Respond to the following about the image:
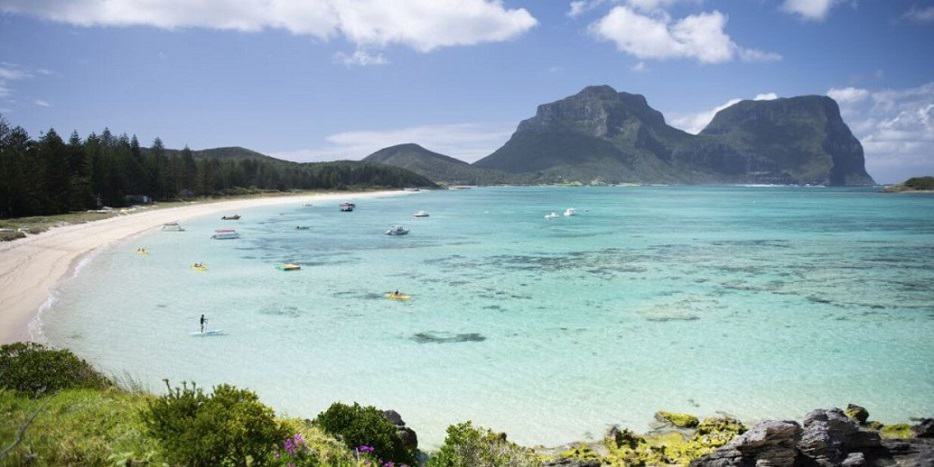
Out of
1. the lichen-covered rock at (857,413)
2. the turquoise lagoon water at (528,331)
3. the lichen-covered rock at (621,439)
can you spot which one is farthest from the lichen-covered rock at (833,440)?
the lichen-covered rock at (621,439)

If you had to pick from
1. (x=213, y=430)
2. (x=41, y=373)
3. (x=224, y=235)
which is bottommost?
(x=224, y=235)

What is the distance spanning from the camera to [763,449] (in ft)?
41.2

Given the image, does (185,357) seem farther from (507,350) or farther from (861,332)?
(861,332)

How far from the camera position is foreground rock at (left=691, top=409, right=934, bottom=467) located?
12.5m

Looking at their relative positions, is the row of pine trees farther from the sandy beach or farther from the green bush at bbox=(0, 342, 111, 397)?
the green bush at bbox=(0, 342, 111, 397)

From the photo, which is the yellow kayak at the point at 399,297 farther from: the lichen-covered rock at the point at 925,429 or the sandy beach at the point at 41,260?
the lichen-covered rock at the point at 925,429

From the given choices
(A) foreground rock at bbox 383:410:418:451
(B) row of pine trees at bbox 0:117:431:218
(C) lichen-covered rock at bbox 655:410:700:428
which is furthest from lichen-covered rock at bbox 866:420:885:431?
(B) row of pine trees at bbox 0:117:431:218

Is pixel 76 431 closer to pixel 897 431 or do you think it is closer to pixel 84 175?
pixel 897 431

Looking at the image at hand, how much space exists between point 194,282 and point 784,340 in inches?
1483

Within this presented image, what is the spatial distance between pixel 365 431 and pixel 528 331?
51.9ft

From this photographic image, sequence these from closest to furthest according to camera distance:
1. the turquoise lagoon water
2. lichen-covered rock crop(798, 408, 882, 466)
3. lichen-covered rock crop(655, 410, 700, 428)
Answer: lichen-covered rock crop(798, 408, 882, 466) → lichen-covered rock crop(655, 410, 700, 428) → the turquoise lagoon water

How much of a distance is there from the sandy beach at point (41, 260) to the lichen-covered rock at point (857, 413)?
105ft

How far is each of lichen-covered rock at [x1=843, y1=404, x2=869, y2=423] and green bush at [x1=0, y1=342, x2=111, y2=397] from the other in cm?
2172

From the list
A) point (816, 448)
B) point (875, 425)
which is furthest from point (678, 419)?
point (875, 425)
